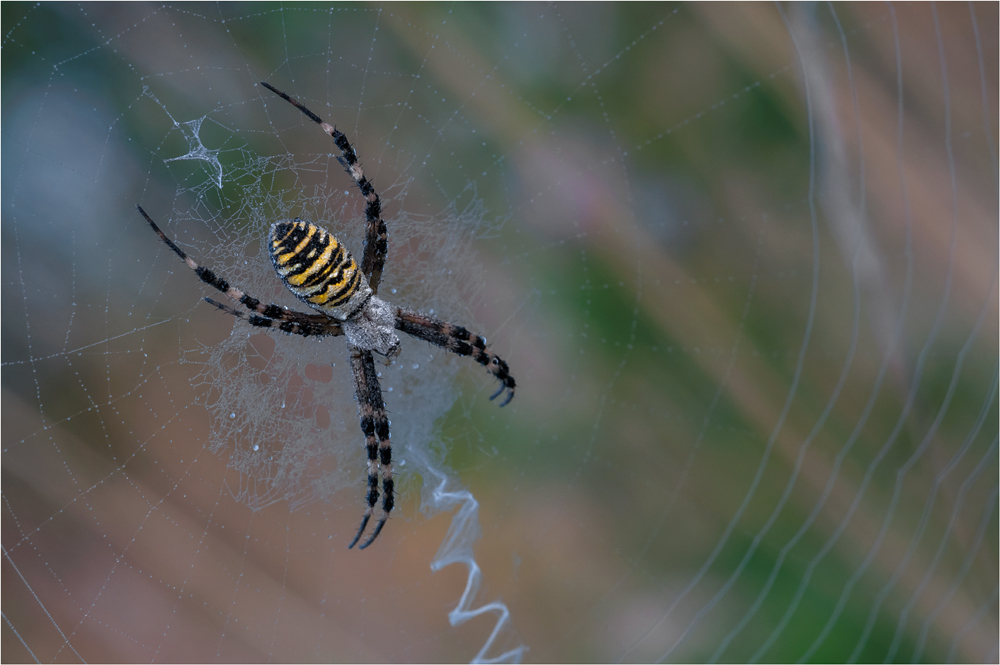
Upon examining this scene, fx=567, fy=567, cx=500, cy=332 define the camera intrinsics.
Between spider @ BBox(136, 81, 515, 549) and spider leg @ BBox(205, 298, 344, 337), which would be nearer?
spider @ BBox(136, 81, 515, 549)

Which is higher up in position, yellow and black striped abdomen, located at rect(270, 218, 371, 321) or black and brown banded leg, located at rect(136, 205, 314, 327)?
yellow and black striped abdomen, located at rect(270, 218, 371, 321)

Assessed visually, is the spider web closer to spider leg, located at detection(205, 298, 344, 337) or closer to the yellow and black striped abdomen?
spider leg, located at detection(205, 298, 344, 337)

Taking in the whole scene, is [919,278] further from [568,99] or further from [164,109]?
[164,109]

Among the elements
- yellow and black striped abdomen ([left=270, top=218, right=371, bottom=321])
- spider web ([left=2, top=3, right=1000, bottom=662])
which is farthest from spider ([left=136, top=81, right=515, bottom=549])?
spider web ([left=2, top=3, right=1000, bottom=662])

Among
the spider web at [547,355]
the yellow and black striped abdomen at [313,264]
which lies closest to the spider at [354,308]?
the yellow and black striped abdomen at [313,264]

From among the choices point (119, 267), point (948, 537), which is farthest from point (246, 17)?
point (948, 537)

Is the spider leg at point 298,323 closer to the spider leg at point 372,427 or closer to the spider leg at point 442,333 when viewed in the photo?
the spider leg at point 372,427

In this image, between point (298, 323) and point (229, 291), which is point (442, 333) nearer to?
point (298, 323)
